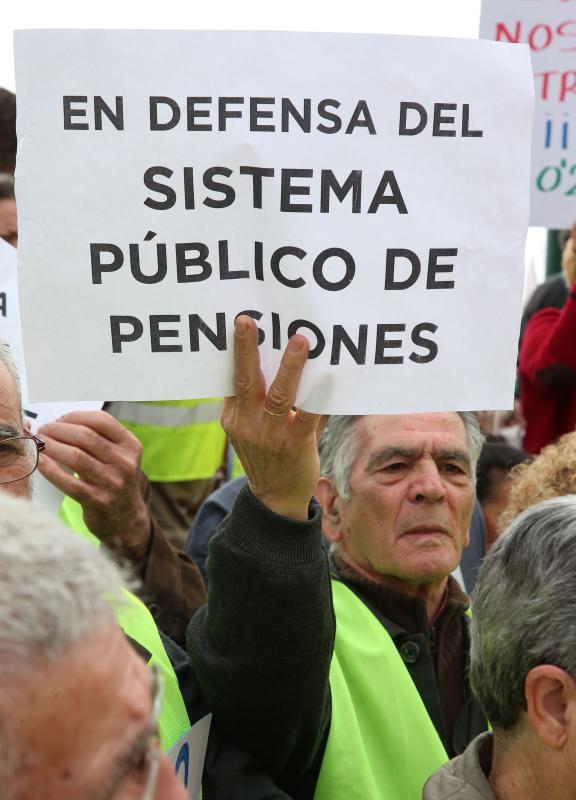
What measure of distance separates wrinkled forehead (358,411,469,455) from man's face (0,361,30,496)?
1.06 meters

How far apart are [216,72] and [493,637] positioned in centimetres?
112

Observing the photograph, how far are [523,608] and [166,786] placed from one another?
922mm

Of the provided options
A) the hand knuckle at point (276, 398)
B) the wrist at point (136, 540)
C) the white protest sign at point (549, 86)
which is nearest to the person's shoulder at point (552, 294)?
the white protest sign at point (549, 86)

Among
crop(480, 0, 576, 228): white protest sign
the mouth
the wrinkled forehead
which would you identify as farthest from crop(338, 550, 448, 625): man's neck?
crop(480, 0, 576, 228): white protest sign

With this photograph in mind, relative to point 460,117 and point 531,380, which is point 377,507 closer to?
point 460,117

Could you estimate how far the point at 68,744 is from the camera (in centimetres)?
111

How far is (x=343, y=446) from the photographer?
122 inches

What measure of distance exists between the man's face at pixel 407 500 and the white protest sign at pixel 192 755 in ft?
2.74

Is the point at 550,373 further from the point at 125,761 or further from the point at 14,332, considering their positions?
the point at 125,761

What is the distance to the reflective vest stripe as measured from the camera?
4.36 m

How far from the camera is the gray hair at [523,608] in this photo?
1930mm

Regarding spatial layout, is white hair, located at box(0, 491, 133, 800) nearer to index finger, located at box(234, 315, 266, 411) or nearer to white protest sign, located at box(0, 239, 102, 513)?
index finger, located at box(234, 315, 266, 411)

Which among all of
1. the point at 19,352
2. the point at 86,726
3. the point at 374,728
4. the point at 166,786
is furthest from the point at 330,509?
the point at 86,726

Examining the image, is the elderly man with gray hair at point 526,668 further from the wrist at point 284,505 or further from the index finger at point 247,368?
the index finger at point 247,368
